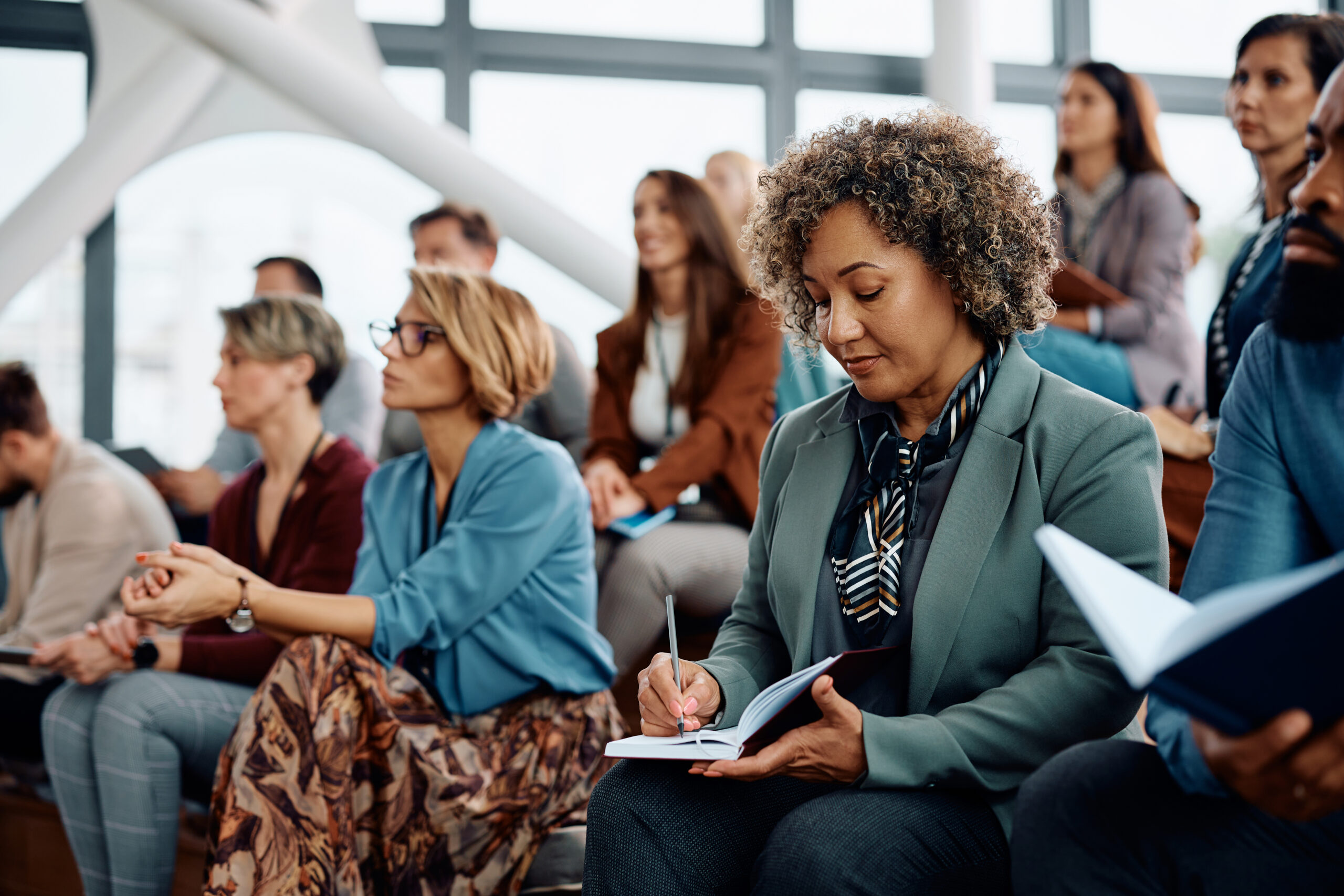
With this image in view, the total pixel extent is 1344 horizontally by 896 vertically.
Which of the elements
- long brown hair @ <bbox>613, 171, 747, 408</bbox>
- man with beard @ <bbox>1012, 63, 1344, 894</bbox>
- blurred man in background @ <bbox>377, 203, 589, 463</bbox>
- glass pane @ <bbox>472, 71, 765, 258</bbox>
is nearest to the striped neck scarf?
man with beard @ <bbox>1012, 63, 1344, 894</bbox>

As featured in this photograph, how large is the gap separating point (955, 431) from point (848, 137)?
375 millimetres

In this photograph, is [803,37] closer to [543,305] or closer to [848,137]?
[543,305]

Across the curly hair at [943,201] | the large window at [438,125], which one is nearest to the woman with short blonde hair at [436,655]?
the curly hair at [943,201]

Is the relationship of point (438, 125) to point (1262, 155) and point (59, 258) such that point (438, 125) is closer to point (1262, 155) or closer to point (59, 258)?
point (59, 258)

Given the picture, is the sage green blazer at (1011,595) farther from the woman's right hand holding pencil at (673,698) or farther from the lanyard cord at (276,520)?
the lanyard cord at (276,520)

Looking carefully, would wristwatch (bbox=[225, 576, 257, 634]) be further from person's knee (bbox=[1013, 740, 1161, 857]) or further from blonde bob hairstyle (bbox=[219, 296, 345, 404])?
person's knee (bbox=[1013, 740, 1161, 857])

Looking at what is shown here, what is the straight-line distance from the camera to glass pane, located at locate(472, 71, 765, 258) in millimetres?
5191

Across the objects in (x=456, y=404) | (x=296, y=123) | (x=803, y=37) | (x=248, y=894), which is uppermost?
(x=803, y=37)

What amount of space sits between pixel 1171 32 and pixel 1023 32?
2.52ft

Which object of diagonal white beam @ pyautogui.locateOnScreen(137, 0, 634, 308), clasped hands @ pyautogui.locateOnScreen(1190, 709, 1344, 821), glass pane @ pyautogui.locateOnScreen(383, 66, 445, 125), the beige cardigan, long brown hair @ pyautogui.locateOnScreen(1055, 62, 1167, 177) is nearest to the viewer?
clasped hands @ pyautogui.locateOnScreen(1190, 709, 1344, 821)

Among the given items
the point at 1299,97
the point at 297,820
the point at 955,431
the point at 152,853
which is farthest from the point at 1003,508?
the point at 152,853

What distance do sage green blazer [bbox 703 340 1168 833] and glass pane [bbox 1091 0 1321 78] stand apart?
505 cm

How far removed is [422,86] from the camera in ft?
16.9

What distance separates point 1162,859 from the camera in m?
0.95
